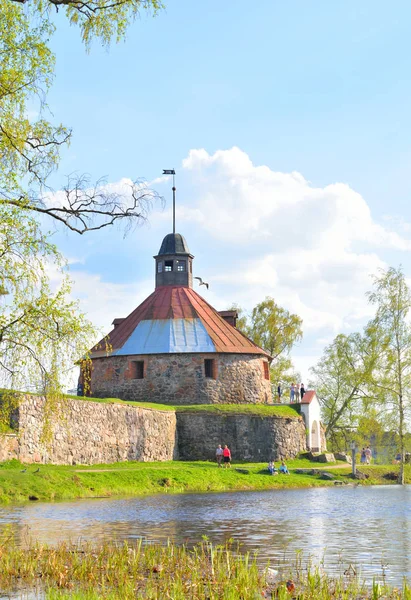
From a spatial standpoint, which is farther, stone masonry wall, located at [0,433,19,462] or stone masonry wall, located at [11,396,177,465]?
stone masonry wall, located at [11,396,177,465]

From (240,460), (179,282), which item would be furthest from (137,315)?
(240,460)

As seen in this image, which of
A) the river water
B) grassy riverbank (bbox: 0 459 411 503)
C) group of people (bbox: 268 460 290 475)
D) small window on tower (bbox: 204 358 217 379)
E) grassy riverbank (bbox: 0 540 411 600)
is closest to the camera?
grassy riverbank (bbox: 0 540 411 600)

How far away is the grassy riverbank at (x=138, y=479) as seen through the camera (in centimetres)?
2242

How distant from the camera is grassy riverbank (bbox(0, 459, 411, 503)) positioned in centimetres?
2242

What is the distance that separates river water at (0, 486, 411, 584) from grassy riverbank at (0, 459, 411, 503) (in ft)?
5.01

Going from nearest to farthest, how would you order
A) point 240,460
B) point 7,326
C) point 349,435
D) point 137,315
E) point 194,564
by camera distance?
point 194,564, point 7,326, point 240,460, point 137,315, point 349,435

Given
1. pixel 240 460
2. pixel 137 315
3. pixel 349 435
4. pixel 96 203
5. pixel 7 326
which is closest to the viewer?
pixel 7 326

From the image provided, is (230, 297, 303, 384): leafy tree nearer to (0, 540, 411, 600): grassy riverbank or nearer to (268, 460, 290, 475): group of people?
(268, 460, 290, 475): group of people

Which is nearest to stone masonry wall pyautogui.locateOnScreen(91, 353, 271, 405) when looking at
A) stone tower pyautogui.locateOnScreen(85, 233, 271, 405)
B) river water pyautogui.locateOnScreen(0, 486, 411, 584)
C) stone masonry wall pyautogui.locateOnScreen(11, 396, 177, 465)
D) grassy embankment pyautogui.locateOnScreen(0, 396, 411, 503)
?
stone tower pyautogui.locateOnScreen(85, 233, 271, 405)

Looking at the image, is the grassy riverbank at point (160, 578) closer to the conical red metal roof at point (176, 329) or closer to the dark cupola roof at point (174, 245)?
the conical red metal roof at point (176, 329)

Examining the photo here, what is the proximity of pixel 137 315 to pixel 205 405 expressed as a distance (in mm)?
9046

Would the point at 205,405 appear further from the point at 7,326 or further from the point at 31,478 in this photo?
the point at 7,326

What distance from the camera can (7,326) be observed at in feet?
40.0

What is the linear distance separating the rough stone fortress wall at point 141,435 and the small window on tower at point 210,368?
13.3ft
